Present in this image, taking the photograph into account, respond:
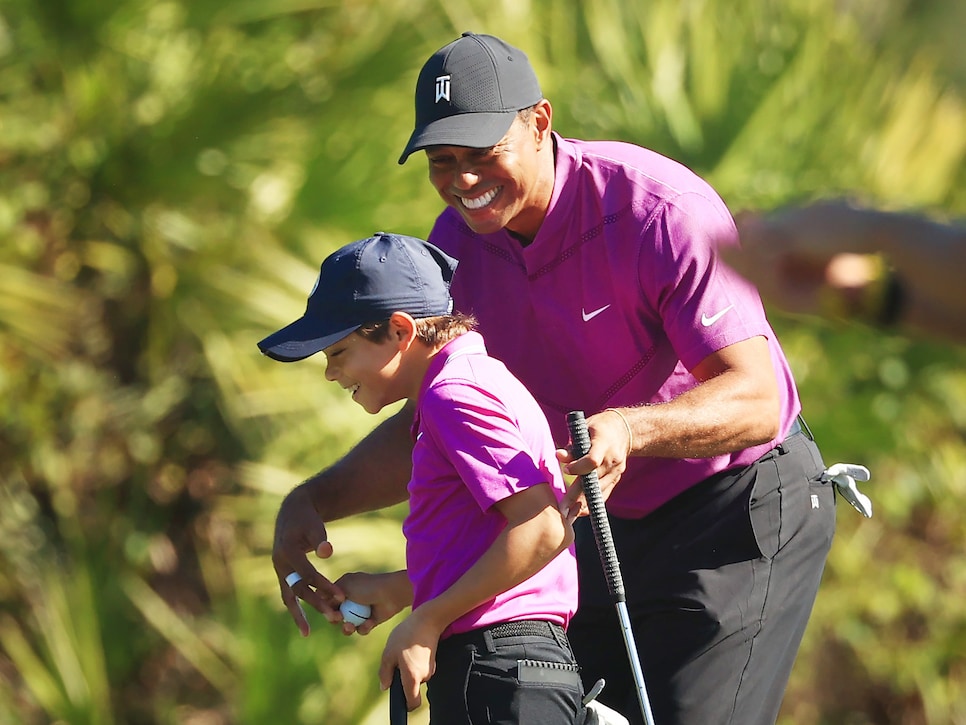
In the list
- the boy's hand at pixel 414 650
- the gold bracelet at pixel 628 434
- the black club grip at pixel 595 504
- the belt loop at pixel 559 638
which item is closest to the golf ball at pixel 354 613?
the boy's hand at pixel 414 650

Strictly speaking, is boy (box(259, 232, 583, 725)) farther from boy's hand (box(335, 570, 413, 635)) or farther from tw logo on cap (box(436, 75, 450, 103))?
tw logo on cap (box(436, 75, 450, 103))

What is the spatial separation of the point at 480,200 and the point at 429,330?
1.36ft

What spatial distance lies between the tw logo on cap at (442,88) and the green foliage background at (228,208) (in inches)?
89.6

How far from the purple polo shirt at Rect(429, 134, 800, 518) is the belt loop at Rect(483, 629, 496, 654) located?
669 millimetres

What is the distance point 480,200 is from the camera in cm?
325

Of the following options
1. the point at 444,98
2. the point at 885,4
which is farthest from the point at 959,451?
the point at 444,98

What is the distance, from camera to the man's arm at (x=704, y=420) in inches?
108

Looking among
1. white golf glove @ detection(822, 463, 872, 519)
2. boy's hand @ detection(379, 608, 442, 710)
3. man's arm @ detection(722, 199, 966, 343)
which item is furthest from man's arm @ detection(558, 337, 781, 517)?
man's arm @ detection(722, 199, 966, 343)

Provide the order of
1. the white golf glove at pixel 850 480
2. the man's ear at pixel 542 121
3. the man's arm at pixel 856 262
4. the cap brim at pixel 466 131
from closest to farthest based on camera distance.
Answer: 1. the man's arm at pixel 856 262
2. the cap brim at pixel 466 131
3. the man's ear at pixel 542 121
4. the white golf glove at pixel 850 480

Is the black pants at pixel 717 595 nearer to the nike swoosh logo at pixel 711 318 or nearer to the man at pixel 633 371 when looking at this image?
the man at pixel 633 371

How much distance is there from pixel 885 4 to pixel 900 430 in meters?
3.77

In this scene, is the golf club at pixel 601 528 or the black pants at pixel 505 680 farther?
the black pants at pixel 505 680

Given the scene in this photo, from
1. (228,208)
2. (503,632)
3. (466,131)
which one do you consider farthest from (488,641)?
(228,208)

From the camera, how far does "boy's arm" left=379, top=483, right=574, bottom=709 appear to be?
2.72m
